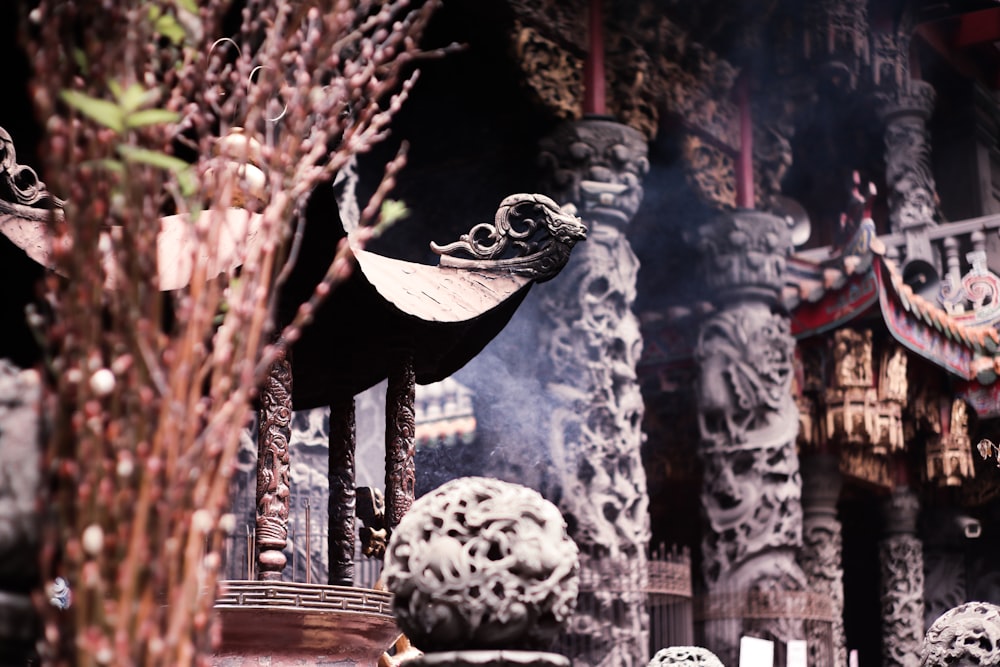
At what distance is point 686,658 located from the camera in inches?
194

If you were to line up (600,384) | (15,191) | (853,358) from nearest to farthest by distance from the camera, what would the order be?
(15,191) < (600,384) < (853,358)

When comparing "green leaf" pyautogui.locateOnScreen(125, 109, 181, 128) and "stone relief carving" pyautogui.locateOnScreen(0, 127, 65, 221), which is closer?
"green leaf" pyautogui.locateOnScreen(125, 109, 181, 128)

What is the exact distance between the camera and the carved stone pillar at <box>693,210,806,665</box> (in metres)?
9.95

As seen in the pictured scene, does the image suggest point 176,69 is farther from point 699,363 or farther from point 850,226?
point 850,226

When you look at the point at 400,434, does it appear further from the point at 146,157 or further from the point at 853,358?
the point at 853,358

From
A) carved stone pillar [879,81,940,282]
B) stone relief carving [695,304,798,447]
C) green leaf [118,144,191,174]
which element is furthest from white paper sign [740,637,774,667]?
carved stone pillar [879,81,940,282]

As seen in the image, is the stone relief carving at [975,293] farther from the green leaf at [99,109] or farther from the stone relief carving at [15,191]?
the green leaf at [99,109]

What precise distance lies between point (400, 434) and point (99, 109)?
120 inches

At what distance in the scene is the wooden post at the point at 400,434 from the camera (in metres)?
4.78

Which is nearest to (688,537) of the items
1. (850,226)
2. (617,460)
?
(850,226)

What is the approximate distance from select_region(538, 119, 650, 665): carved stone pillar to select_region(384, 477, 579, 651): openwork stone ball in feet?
17.9

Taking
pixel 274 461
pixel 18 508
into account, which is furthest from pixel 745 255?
pixel 18 508

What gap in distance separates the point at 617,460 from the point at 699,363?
7.86 feet

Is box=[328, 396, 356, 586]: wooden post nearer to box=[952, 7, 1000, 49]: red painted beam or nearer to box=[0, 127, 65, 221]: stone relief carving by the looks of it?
box=[0, 127, 65, 221]: stone relief carving
